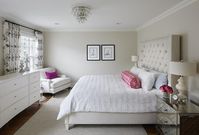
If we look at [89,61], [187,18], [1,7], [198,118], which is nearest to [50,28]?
[89,61]

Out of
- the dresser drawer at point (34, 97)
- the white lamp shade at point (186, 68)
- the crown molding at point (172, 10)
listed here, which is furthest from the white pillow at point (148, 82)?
the dresser drawer at point (34, 97)

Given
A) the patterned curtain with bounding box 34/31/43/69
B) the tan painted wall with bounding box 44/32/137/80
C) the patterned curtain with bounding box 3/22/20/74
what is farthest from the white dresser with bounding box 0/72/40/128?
the tan painted wall with bounding box 44/32/137/80

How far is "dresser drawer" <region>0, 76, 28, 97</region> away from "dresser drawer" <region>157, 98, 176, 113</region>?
2.70m

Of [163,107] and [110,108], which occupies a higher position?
[163,107]

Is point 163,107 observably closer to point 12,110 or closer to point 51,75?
point 12,110

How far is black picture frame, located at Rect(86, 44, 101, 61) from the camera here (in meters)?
6.72

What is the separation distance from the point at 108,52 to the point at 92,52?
615mm

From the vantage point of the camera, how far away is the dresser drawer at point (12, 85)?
121 inches

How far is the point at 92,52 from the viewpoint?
6.73 metres

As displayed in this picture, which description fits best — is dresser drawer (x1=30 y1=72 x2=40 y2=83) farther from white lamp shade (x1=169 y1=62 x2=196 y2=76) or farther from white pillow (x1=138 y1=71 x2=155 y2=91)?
white lamp shade (x1=169 y1=62 x2=196 y2=76)

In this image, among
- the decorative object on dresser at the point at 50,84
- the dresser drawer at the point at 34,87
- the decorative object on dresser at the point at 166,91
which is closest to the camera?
the decorative object on dresser at the point at 166,91

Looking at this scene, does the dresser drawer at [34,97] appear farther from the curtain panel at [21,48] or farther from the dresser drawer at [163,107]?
the dresser drawer at [163,107]

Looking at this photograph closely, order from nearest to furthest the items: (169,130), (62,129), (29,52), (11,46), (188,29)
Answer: (169,130), (188,29), (62,129), (11,46), (29,52)

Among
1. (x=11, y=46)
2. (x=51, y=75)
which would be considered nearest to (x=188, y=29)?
(x=11, y=46)
